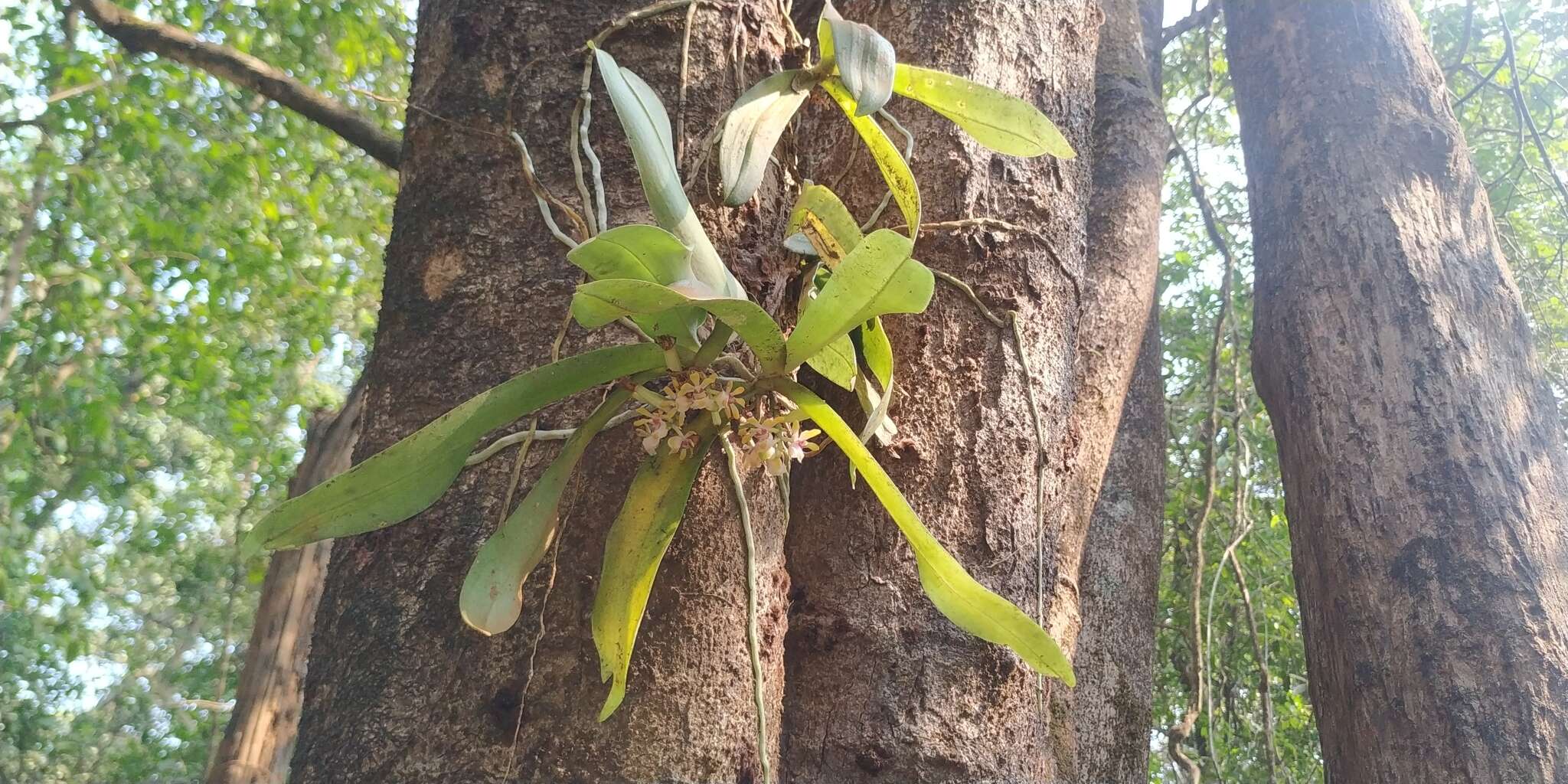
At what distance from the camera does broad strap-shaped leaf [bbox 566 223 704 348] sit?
546mm

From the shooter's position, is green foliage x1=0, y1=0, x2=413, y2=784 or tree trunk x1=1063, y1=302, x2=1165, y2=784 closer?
tree trunk x1=1063, y1=302, x2=1165, y2=784

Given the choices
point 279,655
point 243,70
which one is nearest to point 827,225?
point 243,70

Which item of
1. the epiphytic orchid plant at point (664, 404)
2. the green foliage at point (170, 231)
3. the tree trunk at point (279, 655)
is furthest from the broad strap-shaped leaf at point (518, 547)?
the green foliage at point (170, 231)

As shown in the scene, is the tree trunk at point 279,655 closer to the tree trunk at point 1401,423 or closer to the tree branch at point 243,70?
the tree branch at point 243,70

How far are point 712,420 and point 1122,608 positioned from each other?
3.66ft

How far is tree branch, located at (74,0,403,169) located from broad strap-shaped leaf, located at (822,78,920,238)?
1666mm

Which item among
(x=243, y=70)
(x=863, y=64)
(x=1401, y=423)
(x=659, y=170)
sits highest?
(x=243, y=70)

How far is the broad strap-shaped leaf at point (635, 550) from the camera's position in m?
0.62

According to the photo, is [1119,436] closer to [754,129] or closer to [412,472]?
[754,129]

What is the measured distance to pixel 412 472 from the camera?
59 centimetres

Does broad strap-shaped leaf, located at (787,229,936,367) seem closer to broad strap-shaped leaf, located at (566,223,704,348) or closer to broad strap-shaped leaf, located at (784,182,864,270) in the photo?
broad strap-shaped leaf, located at (566,223,704,348)

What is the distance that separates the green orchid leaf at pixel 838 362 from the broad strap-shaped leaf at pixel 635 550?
0.42 ft

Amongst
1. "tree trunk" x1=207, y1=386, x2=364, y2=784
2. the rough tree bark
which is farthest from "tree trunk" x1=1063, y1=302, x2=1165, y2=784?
"tree trunk" x1=207, y1=386, x2=364, y2=784

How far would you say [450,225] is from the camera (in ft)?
2.66
